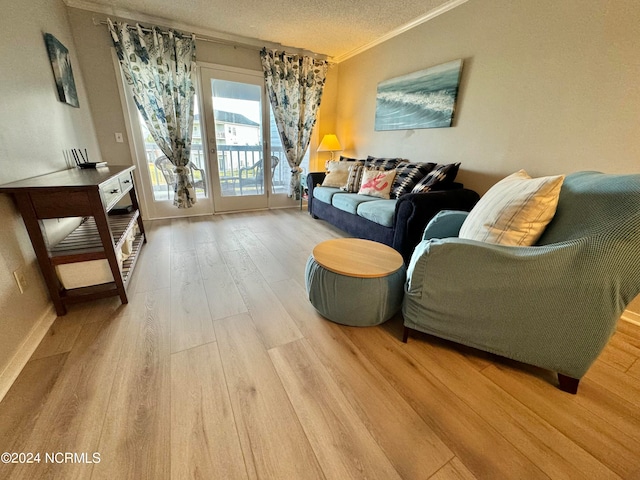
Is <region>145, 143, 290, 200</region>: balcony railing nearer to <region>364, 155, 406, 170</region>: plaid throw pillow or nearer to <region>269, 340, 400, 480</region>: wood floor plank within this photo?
<region>364, 155, 406, 170</region>: plaid throw pillow

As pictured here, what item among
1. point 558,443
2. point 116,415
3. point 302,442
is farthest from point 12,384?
point 558,443

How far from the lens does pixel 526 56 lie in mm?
1981

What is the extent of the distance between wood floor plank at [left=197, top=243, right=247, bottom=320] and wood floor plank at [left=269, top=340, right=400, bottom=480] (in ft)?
1.62

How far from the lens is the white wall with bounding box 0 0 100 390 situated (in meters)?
1.28

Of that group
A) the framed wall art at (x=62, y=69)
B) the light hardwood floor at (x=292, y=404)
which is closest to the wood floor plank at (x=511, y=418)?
the light hardwood floor at (x=292, y=404)

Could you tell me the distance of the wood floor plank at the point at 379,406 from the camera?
917 millimetres

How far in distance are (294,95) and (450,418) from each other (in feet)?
13.1

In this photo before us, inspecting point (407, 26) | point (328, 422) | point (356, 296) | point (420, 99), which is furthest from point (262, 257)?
point (407, 26)

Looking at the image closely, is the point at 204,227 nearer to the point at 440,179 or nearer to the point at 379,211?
the point at 379,211

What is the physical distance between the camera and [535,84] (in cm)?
196

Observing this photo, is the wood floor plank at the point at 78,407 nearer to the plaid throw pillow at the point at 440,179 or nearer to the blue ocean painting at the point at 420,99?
the plaid throw pillow at the point at 440,179

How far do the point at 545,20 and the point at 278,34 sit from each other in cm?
266

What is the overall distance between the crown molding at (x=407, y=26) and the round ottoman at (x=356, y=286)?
2.49 meters

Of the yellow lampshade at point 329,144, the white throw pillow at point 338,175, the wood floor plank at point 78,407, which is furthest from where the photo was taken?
the yellow lampshade at point 329,144
